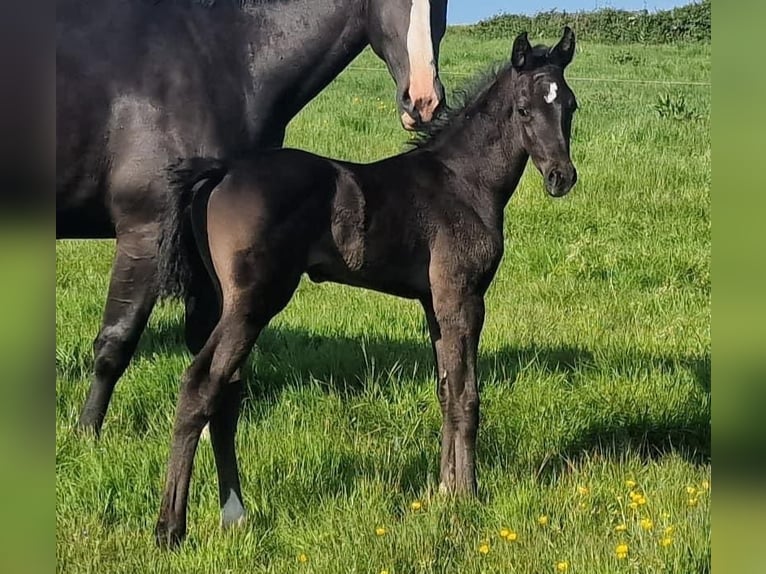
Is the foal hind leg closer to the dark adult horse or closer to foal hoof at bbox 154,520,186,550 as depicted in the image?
foal hoof at bbox 154,520,186,550

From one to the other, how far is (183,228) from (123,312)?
3.52 feet

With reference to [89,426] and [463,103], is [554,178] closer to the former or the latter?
[463,103]

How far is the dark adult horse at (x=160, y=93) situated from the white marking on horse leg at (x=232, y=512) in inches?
37.0

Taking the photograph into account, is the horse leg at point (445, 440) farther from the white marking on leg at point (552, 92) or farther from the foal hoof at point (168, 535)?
the foal hoof at point (168, 535)

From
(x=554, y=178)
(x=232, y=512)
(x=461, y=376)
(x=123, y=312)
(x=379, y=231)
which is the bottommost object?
(x=232, y=512)

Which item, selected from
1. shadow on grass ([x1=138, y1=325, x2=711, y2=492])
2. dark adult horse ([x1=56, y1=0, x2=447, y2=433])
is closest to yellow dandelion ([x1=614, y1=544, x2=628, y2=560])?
shadow on grass ([x1=138, y1=325, x2=711, y2=492])

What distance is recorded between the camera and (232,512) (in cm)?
332

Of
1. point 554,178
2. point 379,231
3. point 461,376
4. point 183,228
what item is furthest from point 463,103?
point 183,228

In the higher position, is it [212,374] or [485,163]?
[485,163]

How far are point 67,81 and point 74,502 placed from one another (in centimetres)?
183

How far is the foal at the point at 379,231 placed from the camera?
10.4ft

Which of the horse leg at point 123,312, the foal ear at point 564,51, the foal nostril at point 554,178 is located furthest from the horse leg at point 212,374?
the foal ear at point 564,51

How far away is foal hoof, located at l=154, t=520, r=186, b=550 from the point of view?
10.4 ft
